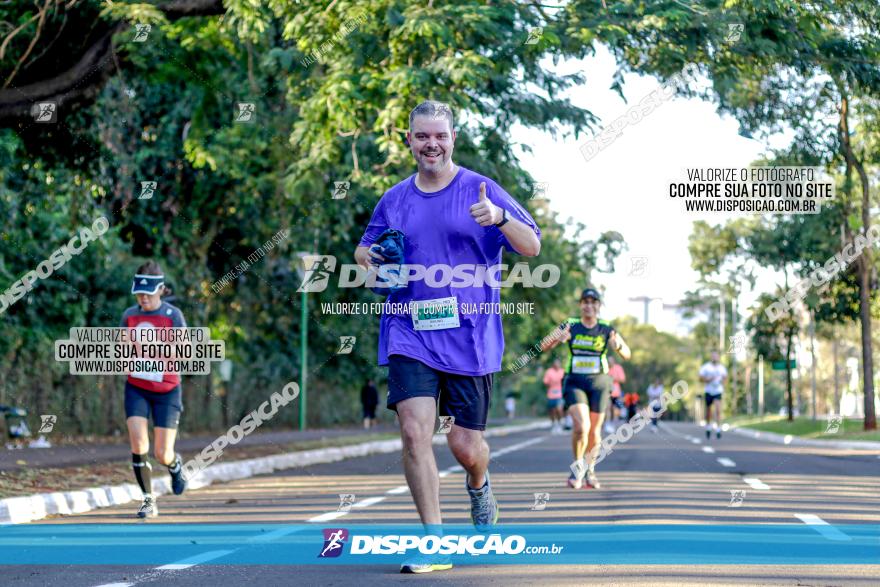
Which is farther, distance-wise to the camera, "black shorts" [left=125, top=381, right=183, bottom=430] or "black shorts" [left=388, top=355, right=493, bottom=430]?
"black shorts" [left=125, top=381, right=183, bottom=430]

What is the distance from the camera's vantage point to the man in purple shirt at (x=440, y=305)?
Answer: 707 centimetres

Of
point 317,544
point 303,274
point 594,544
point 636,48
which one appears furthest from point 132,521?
point 303,274

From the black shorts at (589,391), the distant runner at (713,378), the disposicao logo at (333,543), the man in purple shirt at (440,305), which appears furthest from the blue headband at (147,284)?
the distant runner at (713,378)

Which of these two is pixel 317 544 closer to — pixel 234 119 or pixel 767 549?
pixel 767 549

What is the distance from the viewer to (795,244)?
134 feet

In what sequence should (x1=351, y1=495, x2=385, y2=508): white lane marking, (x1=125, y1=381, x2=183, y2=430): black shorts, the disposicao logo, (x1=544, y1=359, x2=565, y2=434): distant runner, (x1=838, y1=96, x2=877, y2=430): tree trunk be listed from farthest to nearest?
1. (x1=544, y1=359, x2=565, y2=434): distant runner
2. (x1=838, y1=96, x2=877, y2=430): tree trunk
3. (x1=351, y1=495, x2=385, y2=508): white lane marking
4. (x1=125, y1=381, x2=183, y2=430): black shorts
5. the disposicao logo

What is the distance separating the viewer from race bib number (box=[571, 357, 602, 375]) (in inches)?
572

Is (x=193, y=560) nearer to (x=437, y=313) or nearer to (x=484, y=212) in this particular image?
(x=437, y=313)

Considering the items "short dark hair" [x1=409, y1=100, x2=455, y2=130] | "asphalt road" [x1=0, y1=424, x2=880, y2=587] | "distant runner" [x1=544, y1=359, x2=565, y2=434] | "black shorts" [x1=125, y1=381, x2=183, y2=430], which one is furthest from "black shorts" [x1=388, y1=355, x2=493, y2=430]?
"distant runner" [x1=544, y1=359, x2=565, y2=434]

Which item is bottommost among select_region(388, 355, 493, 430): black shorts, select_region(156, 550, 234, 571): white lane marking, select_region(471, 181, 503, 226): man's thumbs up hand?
select_region(156, 550, 234, 571): white lane marking

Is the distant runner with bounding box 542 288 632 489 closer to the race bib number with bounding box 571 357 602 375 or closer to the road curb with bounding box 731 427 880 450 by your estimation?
the race bib number with bounding box 571 357 602 375

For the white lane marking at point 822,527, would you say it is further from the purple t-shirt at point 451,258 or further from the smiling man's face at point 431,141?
the smiling man's face at point 431,141

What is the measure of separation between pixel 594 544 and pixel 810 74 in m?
11.1

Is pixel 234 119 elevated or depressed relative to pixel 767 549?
elevated
